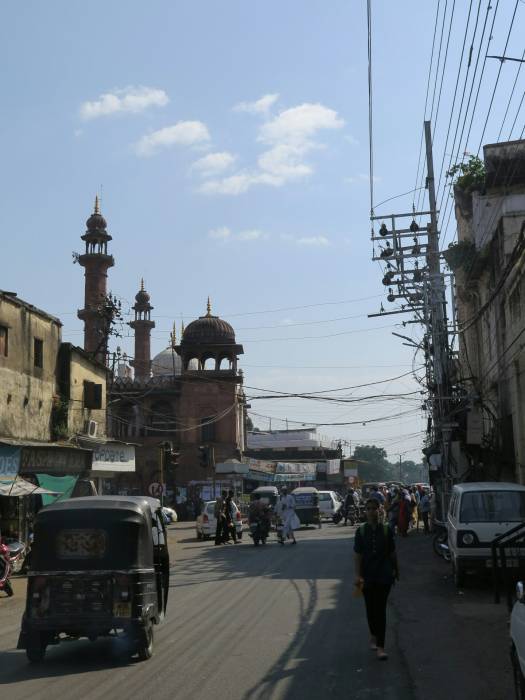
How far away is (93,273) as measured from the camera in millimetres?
59969

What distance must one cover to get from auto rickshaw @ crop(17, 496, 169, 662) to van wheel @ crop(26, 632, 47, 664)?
0.01 metres

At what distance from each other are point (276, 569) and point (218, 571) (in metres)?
1.34

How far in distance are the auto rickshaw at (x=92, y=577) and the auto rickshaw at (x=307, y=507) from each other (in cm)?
2752

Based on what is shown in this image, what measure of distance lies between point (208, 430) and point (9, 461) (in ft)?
129

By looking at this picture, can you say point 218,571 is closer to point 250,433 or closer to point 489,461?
point 489,461

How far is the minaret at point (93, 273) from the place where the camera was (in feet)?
194

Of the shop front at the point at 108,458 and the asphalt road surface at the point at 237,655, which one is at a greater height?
the shop front at the point at 108,458

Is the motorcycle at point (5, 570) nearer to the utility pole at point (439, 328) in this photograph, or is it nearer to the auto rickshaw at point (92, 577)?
the auto rickshaw at point (92, 577)

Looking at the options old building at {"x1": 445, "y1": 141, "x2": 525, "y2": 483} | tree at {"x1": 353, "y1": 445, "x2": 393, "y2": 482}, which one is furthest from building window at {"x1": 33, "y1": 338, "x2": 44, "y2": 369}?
tree at {"x1": 353, "y1": 445, "x2": 393, "y2": 482}

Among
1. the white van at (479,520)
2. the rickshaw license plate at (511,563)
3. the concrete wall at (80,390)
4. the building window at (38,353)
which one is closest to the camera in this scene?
the rickshaw license plate at (511,563)

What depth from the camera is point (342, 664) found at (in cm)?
818

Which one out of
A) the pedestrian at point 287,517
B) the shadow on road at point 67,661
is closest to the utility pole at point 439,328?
the pedestrian at point 287,517

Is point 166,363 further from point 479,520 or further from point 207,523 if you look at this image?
point 479,520

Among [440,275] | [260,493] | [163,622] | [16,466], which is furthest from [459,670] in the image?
[260,493]
